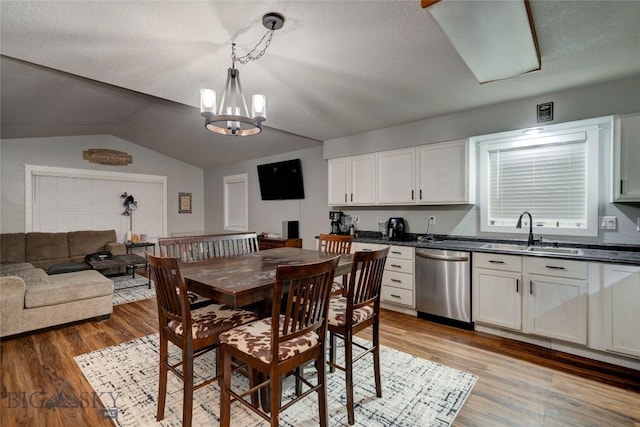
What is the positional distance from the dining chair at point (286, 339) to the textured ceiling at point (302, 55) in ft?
5.19

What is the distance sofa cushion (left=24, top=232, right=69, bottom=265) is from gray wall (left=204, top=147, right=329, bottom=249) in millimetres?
2892

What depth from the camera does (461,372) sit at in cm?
228

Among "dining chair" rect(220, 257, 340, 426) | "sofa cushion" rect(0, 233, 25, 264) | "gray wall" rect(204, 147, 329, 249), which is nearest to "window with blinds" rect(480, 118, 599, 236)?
"gray wall" rect(204, 147, 329, 249)

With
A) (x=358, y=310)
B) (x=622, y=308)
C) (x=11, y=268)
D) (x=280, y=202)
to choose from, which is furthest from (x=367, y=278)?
(x=11, y=268)

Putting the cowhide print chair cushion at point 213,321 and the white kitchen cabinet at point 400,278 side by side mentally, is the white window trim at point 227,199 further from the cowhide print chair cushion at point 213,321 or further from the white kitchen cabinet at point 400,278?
the cowhide print chair cushion at point 213,321

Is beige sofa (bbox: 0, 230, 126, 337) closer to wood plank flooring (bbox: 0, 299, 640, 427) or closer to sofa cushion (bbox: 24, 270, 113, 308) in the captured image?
sofa cushion (bbox: 24, 270, 113, 308)

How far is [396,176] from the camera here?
3922 mm

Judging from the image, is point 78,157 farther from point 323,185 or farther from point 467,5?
point 467,5

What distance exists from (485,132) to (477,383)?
98.7 inches

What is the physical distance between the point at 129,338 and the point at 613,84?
16.7 ft

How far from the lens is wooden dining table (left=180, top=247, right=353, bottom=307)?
1514 mm

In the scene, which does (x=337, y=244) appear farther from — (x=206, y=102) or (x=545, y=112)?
(x=545, y=112)

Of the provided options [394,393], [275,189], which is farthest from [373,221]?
[394,393]

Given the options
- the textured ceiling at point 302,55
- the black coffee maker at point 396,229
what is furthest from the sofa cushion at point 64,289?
the black coffee maker at point 396,229
